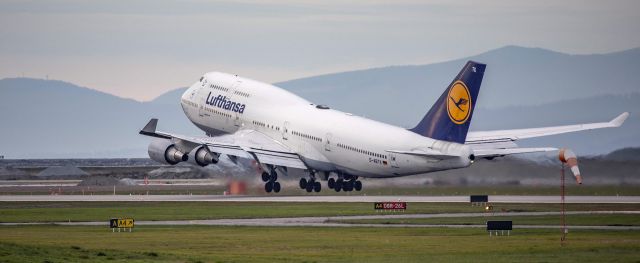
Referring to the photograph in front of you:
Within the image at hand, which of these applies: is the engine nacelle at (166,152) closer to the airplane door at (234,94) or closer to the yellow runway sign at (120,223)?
A: the airplane door at (234,94)

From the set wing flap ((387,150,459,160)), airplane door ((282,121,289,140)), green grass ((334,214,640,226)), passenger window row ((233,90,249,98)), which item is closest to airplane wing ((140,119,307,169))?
airplane door ((282,121,289,140))

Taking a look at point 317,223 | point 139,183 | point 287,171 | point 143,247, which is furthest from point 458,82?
point 139,183

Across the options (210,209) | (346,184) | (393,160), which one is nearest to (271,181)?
(346,184)

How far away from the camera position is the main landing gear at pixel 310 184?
101750 mm

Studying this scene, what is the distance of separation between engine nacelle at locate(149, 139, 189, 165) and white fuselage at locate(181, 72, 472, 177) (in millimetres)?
6715

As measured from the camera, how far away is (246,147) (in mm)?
101062

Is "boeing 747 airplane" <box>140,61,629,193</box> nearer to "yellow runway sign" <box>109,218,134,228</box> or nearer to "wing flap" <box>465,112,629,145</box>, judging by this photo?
"wing flap" <box>465,112,629,145</box>

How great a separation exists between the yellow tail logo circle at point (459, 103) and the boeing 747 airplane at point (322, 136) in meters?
0.06

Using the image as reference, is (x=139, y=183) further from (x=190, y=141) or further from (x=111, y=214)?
(x=111, y=214)

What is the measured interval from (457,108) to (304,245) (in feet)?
86.7

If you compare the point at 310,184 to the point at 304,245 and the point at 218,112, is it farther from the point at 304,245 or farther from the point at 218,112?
the point at 304,245

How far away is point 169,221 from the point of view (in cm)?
7881

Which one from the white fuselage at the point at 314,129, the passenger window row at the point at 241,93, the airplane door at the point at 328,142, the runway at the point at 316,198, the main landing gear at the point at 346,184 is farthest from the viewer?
the passenger window row at the point at 241,93

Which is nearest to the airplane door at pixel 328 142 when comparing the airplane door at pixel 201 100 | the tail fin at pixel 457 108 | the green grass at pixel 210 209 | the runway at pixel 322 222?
the green grass at pixel 210 209
